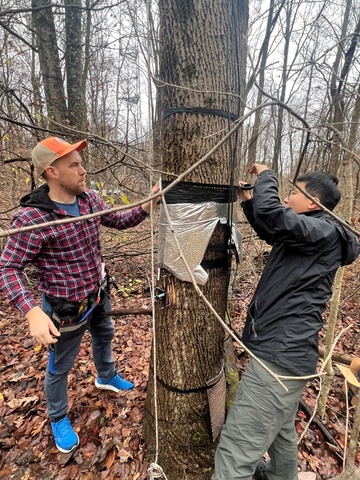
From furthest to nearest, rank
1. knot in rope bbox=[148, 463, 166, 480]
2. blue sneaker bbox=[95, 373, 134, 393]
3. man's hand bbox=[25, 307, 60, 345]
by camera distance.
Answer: blue sneaker bbox=[95, 373, 134, 393]
man's hand bbox=[25, 307, 60, 345]
knot in rope bbox=[148, 463, 166, 480]

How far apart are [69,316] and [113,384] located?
3.57 feet

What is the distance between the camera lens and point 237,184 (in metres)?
1.71

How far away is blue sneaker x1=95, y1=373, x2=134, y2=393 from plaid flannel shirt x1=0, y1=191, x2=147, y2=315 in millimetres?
1075

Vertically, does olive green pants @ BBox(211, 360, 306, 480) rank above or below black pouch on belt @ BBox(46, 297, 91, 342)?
below

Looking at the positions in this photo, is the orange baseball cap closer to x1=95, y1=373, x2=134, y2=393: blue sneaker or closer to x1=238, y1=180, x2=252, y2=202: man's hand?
x1=238, y1=180, x2=252, y2=202: man's hand

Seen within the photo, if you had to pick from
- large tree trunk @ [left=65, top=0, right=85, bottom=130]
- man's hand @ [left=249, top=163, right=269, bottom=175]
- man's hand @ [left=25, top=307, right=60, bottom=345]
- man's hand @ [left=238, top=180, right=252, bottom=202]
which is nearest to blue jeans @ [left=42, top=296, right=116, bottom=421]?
man's hand @ [left=25, top=307, right=60, bottom=345]

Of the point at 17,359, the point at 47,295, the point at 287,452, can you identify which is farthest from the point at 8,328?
the point at 287,452

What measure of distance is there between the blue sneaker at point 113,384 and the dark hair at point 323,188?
2.35 metres

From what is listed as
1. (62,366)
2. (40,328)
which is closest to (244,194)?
(40,328)

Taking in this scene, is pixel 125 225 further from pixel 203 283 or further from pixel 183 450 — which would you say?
pixel 183 450

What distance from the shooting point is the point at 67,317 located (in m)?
1.80

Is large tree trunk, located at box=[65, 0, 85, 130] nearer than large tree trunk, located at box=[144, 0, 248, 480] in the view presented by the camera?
No

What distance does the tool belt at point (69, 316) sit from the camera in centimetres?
178

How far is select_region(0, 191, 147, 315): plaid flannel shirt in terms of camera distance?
5.01 feet
